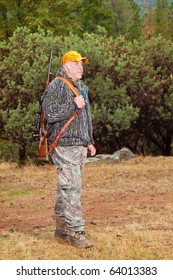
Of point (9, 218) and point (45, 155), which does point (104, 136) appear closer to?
point (9, 218)

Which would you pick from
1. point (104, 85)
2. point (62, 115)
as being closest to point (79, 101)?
point (62, 115)

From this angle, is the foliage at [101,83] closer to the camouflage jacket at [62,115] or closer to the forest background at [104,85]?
the forest background at [104,85]

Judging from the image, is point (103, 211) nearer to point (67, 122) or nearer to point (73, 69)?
point (67, 122)

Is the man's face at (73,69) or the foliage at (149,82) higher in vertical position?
the man's face at (73,69)

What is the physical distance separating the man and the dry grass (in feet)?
1.13

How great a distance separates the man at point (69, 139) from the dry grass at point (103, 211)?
1.13 feet

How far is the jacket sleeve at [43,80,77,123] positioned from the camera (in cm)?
840

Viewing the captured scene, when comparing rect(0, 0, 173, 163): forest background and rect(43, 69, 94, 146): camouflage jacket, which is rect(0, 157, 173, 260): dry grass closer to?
rect(43, 69, 94, 146): camouflage jacket

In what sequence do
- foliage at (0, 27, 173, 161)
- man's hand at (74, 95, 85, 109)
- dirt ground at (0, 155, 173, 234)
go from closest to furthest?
man's hand at (74, 95, 85, 109) < dirt ground at (0, 155, 173, 234) < foliage at (0, 27, 173, 161)

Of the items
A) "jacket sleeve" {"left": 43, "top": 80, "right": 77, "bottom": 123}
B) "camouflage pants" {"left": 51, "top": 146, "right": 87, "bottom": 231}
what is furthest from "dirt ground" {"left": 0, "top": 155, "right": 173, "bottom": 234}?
"jacket sleeve" {"left": 43, "top": 80, "right": 77, "bottom": 123}

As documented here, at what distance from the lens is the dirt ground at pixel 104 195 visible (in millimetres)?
11211

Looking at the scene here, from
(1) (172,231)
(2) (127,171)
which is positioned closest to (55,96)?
(1) (172,231)

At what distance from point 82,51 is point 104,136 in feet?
10.7

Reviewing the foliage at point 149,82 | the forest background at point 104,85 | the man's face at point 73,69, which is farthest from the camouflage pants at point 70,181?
the foliage at point 149,82
